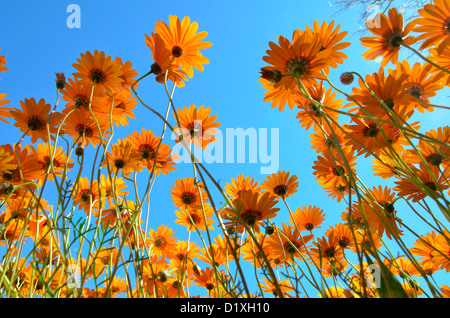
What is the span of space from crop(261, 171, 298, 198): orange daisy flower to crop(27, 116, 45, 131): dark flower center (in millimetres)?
978

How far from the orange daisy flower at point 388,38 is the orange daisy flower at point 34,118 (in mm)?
1120

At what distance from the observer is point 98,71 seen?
105 centimetres

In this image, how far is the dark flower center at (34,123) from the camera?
1.11 metres

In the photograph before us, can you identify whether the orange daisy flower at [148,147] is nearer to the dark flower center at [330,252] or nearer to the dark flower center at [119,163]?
the dark flower center at [119,163]

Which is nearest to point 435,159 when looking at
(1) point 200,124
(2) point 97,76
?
(1) point 200,124

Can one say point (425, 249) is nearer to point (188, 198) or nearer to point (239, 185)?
point (239, 185)

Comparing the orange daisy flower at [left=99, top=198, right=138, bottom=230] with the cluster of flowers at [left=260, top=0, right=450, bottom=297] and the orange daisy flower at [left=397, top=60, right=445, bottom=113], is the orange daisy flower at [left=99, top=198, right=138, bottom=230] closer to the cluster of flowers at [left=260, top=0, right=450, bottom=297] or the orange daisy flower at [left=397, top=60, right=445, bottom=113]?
the cluster of flowers at [left=260, top=0, right=450, bottom=297]

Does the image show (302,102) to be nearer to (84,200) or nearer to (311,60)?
(311,60)

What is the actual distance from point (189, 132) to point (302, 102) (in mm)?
472

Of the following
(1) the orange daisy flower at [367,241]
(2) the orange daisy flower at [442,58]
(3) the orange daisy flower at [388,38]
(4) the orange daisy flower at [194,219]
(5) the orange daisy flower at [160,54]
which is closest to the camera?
(1) the orange daisy flower at [367,241]

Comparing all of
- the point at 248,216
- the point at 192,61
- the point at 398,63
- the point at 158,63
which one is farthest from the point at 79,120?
the point at 398,63

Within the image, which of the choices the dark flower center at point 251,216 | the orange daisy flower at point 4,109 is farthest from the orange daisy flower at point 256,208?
the orange daisy flower at point 4,109

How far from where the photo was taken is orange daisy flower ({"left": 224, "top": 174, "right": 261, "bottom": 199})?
1.27 metres
